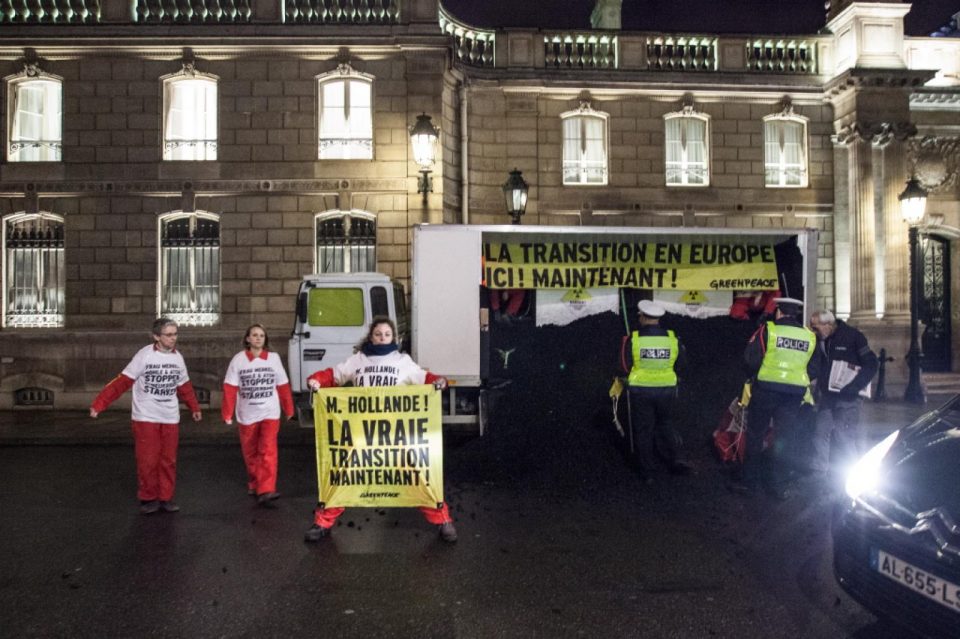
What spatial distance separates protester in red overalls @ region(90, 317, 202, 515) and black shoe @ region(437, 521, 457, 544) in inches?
108

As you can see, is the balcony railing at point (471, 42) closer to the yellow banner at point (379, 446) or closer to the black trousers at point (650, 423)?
the black trousers at point (650, 423)

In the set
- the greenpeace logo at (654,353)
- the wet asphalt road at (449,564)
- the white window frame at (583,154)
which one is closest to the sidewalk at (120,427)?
the wet asphalt road at (449,564)

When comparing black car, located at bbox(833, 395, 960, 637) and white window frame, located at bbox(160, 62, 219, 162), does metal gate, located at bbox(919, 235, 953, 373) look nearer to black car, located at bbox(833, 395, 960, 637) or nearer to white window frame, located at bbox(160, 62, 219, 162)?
black car, located at bbox(833, 395, 960, 637)

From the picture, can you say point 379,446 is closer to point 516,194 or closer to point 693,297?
point 693,297

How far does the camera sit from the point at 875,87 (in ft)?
61.9

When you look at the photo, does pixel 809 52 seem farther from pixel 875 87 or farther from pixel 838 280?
pixel 838 280

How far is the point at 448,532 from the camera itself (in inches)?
246

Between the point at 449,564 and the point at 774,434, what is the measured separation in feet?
13.4

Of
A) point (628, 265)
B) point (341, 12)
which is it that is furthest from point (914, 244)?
point (341, 12)

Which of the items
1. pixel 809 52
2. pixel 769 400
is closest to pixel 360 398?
pixel 769 400

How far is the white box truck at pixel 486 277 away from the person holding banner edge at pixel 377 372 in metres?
3.25

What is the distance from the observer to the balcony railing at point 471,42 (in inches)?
737

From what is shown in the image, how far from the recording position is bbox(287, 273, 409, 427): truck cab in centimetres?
1167

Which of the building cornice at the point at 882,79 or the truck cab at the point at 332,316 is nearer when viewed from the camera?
the truck cab at the point at 332,316
